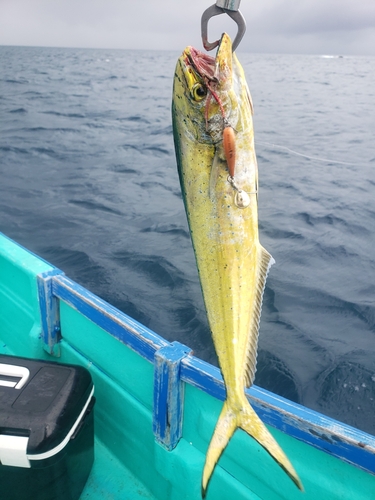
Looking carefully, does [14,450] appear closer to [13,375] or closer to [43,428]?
[43,428]

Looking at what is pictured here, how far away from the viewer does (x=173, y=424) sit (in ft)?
8.46

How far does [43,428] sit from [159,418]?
653 mm

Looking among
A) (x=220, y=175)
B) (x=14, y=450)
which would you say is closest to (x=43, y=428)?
(x=14, y=450)

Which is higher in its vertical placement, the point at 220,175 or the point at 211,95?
the point at 211,95

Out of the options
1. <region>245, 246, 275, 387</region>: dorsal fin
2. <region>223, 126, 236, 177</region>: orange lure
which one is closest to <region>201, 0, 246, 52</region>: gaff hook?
<region>223, 126, 236, 177</region>: orange lure

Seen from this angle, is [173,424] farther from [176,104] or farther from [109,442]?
[176,104]

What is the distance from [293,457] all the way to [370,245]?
21.0ft

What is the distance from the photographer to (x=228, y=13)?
55.9 inches

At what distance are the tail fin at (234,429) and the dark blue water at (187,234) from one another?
274cm

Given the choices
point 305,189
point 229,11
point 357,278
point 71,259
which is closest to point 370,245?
point 357,278

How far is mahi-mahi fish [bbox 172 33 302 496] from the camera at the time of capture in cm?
136

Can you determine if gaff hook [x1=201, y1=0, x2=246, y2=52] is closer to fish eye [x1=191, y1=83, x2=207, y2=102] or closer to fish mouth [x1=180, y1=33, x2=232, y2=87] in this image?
fish mouth [x1=180, y1=33, x2=232, y2=87]

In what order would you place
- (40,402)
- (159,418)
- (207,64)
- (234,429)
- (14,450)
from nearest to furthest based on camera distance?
(207,64)
(234,429)
(14,450)
(40,402)
(159,418)

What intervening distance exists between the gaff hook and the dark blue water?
3.66 meters
